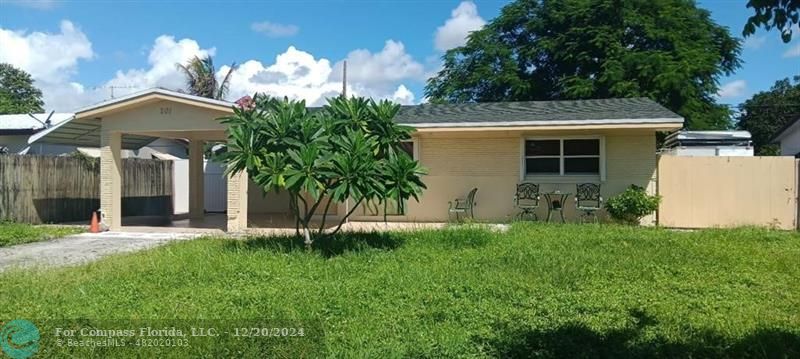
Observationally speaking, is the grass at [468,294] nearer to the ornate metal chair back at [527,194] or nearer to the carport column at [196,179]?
the ornate metal chair back at [527,194]

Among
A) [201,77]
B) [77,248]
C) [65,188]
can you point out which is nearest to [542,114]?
[77,248]

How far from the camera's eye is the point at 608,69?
73.8 ft

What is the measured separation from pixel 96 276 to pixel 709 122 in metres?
23.6

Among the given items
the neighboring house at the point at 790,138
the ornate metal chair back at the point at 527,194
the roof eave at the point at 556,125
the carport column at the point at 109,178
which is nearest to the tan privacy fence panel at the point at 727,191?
the roof eave at the point at 556,125

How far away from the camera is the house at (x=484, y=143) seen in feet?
40.8

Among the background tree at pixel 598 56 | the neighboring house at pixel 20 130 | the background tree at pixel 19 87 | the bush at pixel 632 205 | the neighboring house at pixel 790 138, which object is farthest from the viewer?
the background tree at pixel 19 87

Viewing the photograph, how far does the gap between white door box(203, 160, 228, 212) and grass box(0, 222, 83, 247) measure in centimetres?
642

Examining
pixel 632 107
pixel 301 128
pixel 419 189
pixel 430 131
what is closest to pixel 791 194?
pixel 632 107

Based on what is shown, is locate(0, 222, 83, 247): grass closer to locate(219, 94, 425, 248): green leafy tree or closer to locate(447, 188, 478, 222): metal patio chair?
locate(219, 94, 425, 248): green leafy tree

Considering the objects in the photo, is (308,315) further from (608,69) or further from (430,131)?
(608,69)

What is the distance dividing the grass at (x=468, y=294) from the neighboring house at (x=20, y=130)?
47.9 ft

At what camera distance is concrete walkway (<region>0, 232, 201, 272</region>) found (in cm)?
853

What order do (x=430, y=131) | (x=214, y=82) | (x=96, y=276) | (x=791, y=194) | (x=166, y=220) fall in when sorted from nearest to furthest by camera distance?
(x=96, y=276) → (x=791, y=194) → (x=430, y=131) → (x=166, y=220) → (x=214, y=82)

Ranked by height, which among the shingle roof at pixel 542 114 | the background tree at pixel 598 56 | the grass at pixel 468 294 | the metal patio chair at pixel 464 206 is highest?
the background tree at pixel 598 56
